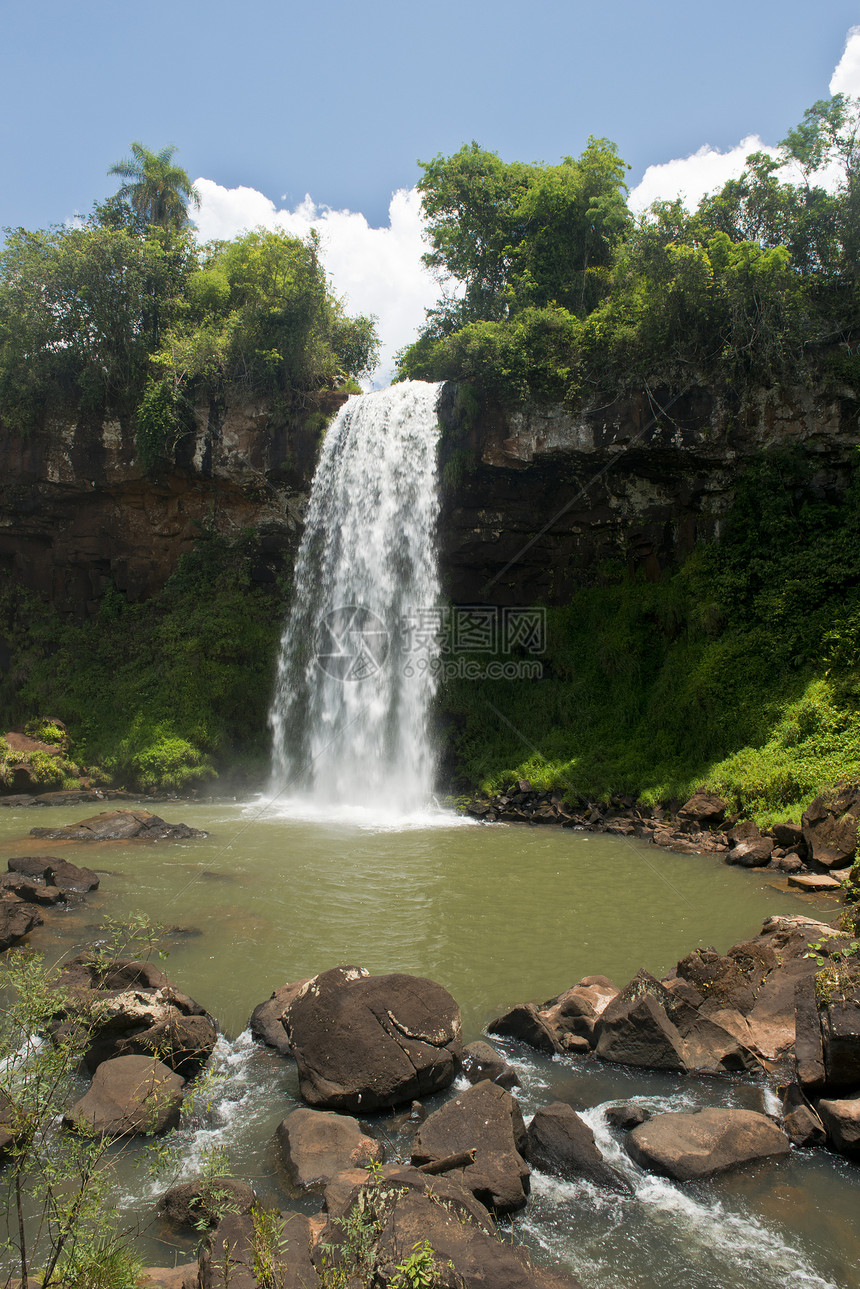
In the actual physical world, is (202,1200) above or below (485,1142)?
above

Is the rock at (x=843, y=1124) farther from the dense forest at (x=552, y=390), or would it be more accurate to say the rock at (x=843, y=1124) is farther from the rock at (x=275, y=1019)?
the dense forest at (x=552, y=390)

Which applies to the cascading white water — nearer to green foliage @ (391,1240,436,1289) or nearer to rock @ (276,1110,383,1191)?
rock @ (276,1110,383,1191)

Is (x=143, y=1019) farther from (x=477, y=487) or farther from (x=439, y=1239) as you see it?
(x=477, y=487)

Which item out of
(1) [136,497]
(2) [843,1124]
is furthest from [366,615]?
(2) [843,1124]

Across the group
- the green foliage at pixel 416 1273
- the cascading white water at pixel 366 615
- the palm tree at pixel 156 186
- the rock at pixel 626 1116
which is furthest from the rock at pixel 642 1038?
the palm tree at pixel 156 186

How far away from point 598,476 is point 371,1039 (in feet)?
52.4

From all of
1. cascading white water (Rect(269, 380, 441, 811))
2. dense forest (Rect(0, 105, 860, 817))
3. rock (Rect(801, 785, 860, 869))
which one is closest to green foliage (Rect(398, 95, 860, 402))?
dense forest (Rect(0, 105, 860, 817))

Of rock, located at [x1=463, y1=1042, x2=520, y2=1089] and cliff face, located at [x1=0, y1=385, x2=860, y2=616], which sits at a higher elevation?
cliff face, located at [x1=0, y1=385, x2=860, y2=616]

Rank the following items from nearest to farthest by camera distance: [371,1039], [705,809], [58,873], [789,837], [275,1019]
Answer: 1. [371,1039]
2. [275,1019]
3. [58,873]
4. [789,837]
5. [705,809]

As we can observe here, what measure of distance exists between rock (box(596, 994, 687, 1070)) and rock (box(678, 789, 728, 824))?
25.5 ft

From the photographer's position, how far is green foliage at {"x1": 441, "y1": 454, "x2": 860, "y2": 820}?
41.5ft

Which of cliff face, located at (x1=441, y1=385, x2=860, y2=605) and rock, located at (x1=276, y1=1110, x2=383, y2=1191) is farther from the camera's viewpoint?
cliff face, located at (x1=441, y1=385, x2=860, y2=605)

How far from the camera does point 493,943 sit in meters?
7.51

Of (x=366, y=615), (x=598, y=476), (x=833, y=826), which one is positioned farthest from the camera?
(x=598, y=476)
